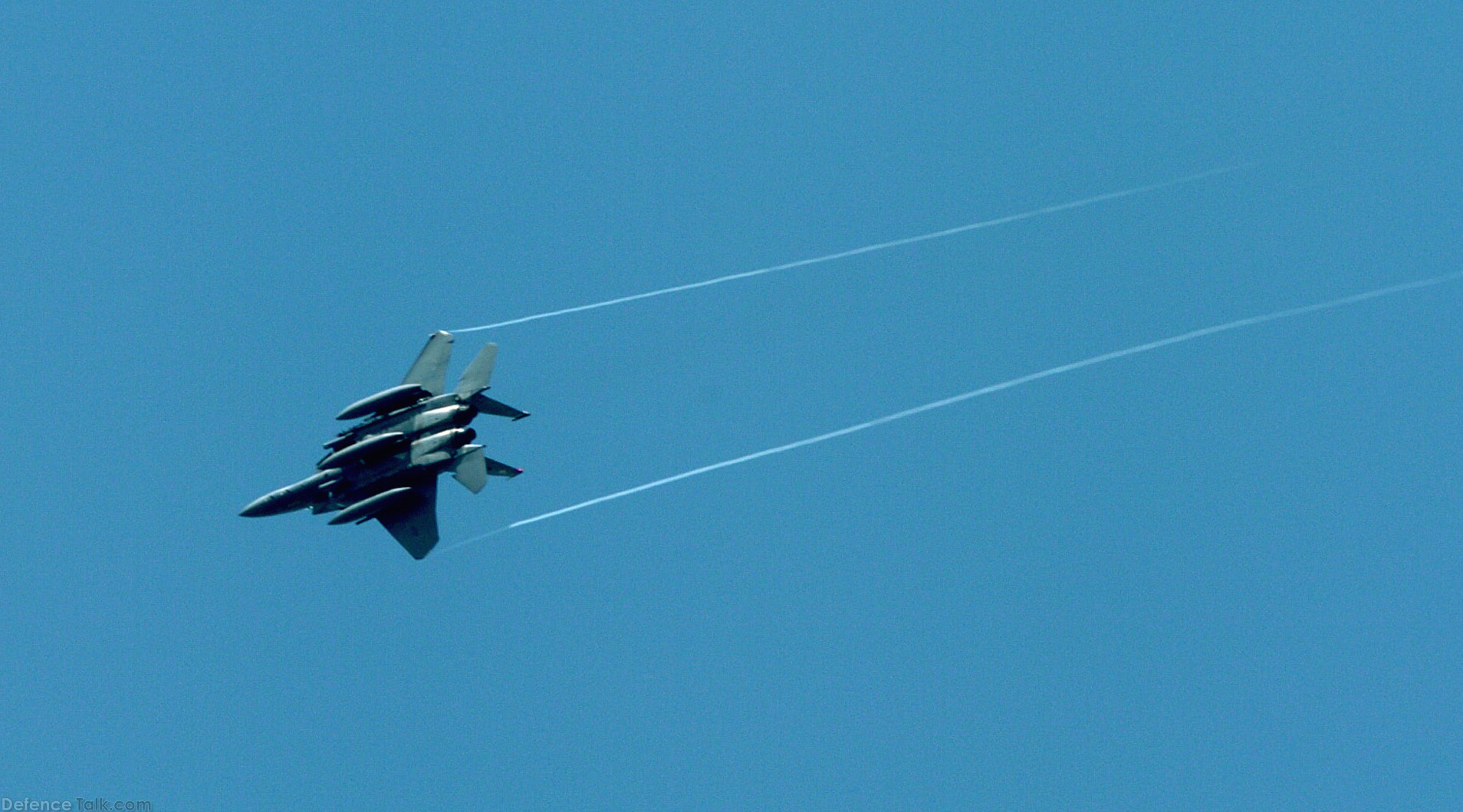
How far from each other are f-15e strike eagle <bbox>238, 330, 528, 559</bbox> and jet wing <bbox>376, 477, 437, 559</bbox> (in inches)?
0.7

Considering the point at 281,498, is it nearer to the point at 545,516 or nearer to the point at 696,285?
the point at 545,516

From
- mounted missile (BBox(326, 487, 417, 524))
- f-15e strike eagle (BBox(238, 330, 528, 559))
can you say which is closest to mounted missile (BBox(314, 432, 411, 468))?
f-15e strike eagle (BBox(238, 330, 528, 559))

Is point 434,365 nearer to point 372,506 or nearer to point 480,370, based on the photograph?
point 480,370

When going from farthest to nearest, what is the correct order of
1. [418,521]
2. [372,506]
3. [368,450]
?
[418,521], [372,506], [368,450]

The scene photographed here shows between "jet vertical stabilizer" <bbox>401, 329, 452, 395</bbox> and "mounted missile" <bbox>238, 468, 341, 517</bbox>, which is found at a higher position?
"jet vertical stabilizer" <bbox>401, 329, 452, 395</bbox>

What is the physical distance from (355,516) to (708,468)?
857cm

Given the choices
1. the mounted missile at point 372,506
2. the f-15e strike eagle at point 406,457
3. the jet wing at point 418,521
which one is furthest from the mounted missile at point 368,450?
the jet wing at point 418,521

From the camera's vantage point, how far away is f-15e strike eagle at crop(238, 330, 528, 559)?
3728cm

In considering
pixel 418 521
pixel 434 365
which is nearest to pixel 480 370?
pixel 434 365

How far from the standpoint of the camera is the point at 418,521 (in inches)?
1508

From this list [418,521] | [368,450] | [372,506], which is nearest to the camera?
[368,450]

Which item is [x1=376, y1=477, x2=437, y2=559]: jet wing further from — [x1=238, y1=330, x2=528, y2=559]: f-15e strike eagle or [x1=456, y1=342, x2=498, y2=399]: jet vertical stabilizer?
[x1=456, y1=342, x2=498, y2=399]: jet vertical stabilizer

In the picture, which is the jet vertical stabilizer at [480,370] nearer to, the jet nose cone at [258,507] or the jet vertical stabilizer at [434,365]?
the jet vertical stabilizer at [434,365]

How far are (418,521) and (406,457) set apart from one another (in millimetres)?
1822
